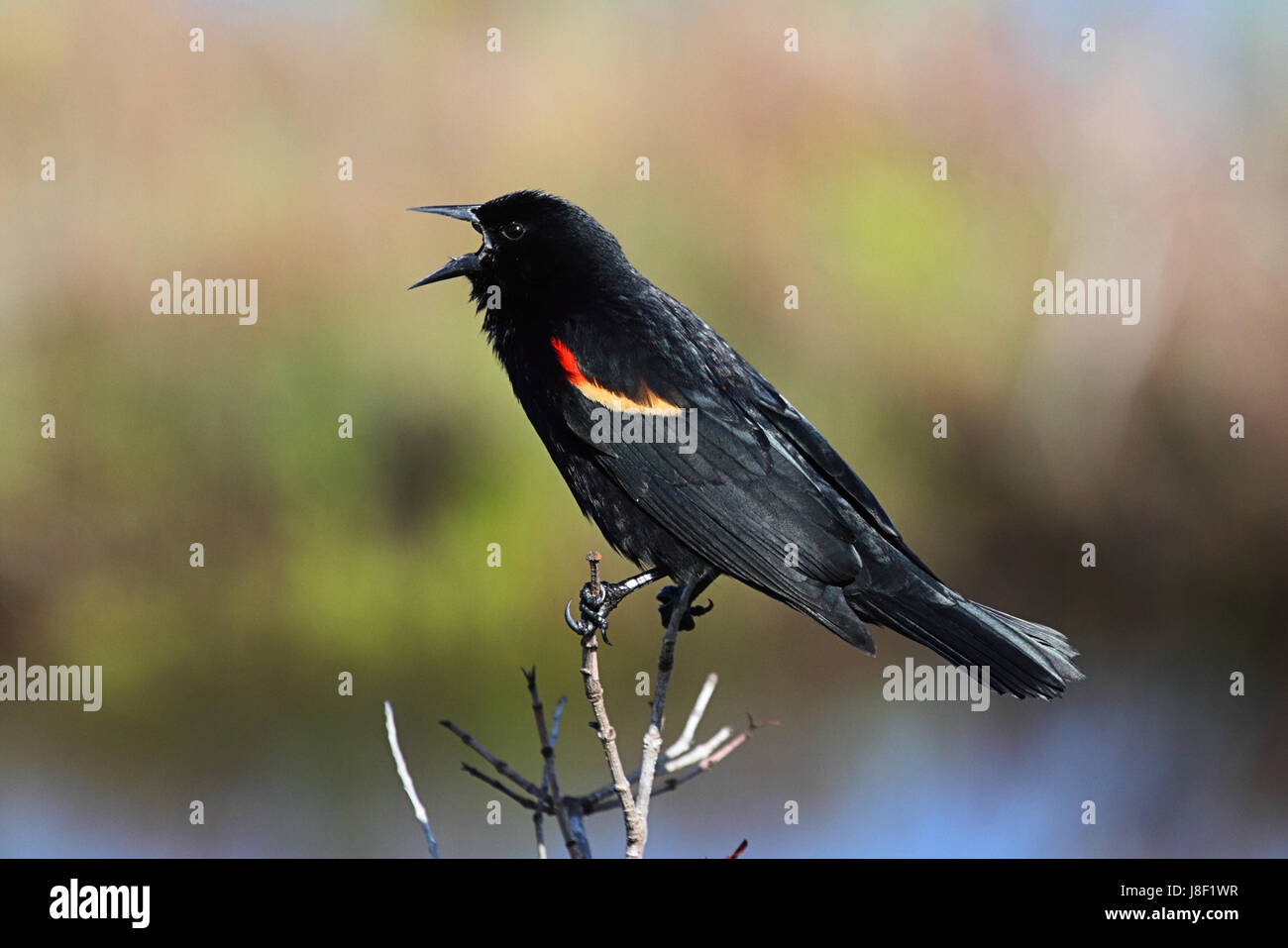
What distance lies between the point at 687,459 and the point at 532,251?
962mm

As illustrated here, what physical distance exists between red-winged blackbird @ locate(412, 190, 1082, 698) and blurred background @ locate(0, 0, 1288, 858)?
135 inches

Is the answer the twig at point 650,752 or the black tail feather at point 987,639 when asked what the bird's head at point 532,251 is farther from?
the twig at point 650,752

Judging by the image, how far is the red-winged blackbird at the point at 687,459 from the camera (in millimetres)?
3588

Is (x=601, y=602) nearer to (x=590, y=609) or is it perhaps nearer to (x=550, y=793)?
(x=590, y=609)

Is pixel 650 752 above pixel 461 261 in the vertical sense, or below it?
below

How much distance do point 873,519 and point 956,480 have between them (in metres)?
4.49

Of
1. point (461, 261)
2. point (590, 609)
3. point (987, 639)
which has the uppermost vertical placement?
point (461, 261)

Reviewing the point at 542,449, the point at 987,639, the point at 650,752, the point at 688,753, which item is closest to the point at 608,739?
the point at 650,752

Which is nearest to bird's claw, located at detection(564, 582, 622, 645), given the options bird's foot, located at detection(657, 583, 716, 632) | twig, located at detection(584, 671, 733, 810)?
bird's foot, located at detection(657, 583, 716, 632)

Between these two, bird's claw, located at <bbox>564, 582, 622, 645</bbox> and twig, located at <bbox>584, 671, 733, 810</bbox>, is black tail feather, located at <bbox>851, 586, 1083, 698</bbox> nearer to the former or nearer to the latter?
bird's claw, located at <bbox>564, 582, 622, 645</bbox>

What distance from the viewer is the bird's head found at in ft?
14.0

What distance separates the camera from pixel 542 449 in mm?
7703

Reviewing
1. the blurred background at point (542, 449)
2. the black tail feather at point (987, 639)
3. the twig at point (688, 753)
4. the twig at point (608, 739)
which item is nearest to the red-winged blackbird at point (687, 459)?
the black tail feather at point (987, 639)

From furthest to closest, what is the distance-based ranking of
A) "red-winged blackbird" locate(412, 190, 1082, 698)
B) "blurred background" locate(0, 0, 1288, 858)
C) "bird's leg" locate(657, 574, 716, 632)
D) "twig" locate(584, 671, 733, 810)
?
1. "blurred background" locate(0, 0, 1288, 858)
2. "bird's leg" locate(657, 574, 716, 632)
3. "red-winged blackbird" locate(412, 190, 1082, 698)
4. "twig" locate(584, 671, 733, 810)
